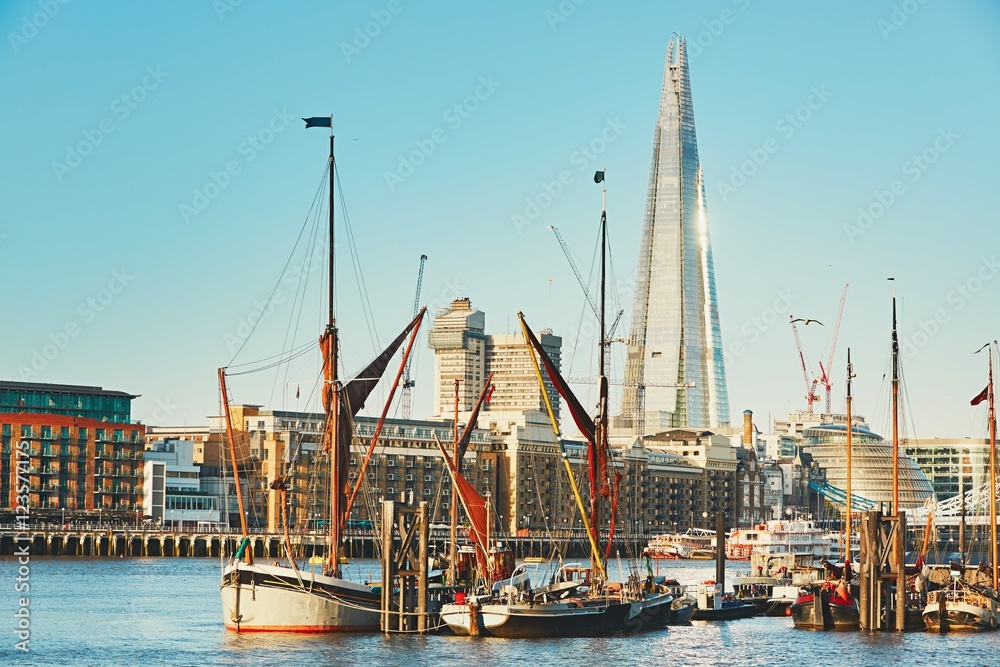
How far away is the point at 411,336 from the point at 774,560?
47.8m

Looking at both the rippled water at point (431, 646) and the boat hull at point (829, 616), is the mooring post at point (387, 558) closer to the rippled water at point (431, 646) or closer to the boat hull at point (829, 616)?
the rippled water at point (431, 646)

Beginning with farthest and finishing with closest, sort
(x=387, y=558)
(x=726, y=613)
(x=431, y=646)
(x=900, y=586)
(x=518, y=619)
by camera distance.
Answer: (x=726, y=613), (x=900, y=586), (x=518, y=619), (x=387, y=558), (x=431, y=646)

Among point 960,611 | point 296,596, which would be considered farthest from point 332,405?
point 960,611

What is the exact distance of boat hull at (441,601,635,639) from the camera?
273 ft

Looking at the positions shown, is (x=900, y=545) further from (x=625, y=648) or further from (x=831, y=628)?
(x=625, y=648)

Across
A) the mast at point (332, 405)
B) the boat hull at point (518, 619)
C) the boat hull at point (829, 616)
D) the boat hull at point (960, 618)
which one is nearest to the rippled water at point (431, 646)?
the boat hull at point (518, 619)

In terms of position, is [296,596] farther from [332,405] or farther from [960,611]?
[960,611]

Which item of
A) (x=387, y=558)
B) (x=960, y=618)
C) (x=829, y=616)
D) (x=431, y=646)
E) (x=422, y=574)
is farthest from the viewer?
(x=829, y=616)

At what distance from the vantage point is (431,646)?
81688 millimetres

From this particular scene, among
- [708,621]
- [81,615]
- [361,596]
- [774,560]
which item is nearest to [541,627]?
[361,596]

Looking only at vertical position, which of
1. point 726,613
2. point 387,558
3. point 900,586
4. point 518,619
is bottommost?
point 726,613

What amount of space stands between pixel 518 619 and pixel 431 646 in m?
4.63

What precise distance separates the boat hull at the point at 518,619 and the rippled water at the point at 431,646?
0.57m

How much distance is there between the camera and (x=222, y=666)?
75750mm
